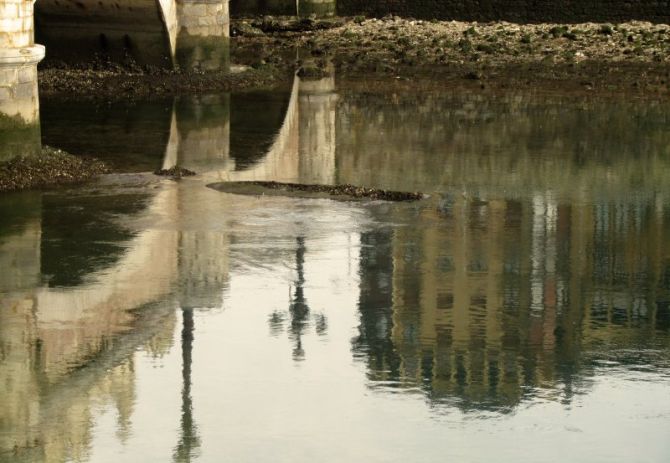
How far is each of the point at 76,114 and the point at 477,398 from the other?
16.9 meters

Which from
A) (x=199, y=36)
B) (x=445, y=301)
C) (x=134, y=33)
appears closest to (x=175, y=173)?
(x=445, y=301)

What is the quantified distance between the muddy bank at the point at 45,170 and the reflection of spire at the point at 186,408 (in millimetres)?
6761

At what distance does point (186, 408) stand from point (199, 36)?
74.0 ft

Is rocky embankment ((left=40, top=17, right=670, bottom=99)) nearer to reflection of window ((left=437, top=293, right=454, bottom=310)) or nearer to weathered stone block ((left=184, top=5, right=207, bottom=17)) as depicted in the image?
weathered stone block ((left=184, top=5, right=207, bottom=17))

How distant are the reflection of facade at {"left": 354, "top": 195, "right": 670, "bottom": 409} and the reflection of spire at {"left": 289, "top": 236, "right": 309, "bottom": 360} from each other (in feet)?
1.55

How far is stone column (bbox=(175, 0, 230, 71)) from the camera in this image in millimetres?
33688

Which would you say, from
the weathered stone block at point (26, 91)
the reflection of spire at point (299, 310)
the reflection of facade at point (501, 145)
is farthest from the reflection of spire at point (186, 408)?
the weathered stone block at point (26, 91)

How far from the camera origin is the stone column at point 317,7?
49.2 meters

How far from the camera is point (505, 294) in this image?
15.2 meters

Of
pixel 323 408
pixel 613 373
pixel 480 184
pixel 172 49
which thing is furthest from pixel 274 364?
pixel 172 49

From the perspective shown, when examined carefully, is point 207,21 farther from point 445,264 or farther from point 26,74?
point 445,264

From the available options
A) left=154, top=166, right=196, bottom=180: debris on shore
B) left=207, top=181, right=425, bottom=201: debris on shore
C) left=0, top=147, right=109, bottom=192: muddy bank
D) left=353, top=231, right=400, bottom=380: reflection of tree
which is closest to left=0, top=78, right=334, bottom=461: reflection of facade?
left=154, top=166, right=196, bottom=180: debris on shore

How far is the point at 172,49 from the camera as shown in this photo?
33281mm

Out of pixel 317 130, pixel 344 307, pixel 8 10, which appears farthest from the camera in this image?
pixel 317 130
